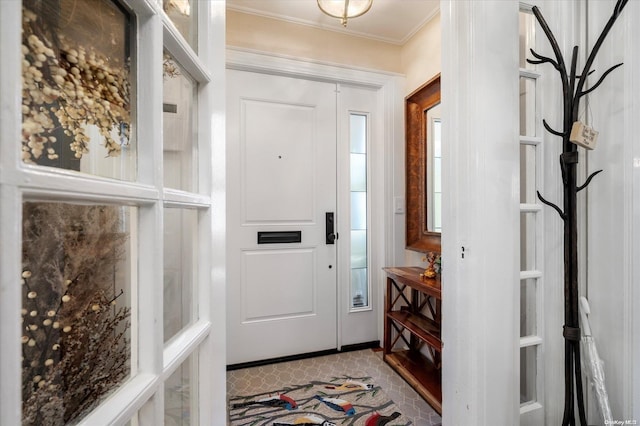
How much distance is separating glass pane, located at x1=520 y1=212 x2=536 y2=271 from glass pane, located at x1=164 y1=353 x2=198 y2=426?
1093mm

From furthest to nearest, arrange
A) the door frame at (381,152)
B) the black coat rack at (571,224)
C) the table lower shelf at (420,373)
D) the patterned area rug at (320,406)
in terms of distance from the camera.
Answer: the door frame at (381,152)
the table lower shelf at (420,373)
the patterned area rug at (320,406)
the black coat rack at (571,224)

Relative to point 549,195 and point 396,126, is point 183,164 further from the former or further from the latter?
point 396,126

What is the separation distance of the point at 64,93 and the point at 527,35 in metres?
1.36

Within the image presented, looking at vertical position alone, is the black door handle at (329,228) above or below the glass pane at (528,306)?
above

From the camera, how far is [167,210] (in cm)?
57

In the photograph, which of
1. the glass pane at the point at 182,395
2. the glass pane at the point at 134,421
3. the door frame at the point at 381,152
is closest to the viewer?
the glass pane at the point at 134,421

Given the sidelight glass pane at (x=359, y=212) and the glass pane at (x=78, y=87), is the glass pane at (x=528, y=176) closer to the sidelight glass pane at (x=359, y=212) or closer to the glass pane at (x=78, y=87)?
the glass pane at (x=78, y=87)

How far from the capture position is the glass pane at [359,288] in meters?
2.34

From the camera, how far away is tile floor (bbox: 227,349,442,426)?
162cm

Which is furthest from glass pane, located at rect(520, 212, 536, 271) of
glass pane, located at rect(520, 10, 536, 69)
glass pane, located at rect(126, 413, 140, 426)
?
glass pane, located at rect(126, 413, 140, 426)

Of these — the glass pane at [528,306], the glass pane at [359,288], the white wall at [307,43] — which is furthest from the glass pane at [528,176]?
the white wall at [307,43]

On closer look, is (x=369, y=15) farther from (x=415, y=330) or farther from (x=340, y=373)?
(x=340, y=373)

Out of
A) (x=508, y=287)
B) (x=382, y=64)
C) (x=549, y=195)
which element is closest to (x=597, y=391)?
(x=508, y=287)

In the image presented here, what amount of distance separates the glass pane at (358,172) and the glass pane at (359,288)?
69 centimetres
